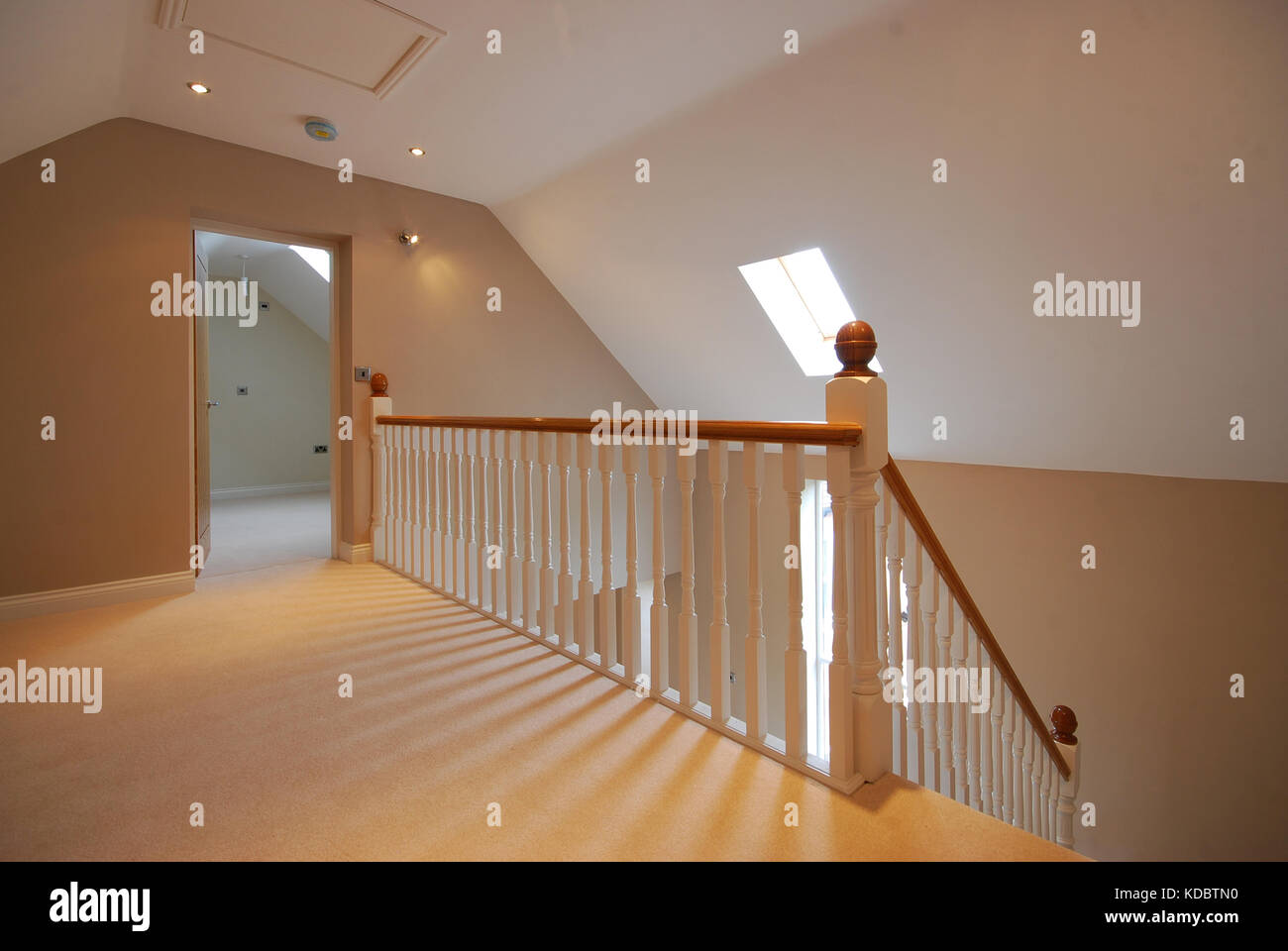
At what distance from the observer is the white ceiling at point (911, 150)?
224 cm

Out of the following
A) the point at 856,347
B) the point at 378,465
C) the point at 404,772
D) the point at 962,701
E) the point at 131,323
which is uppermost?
the point at 131,323

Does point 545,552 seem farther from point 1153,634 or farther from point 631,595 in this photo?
point 1153,634

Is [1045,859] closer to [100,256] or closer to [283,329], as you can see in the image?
[100,256]

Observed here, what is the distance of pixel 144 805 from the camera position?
145cm

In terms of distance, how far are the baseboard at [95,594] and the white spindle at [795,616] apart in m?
3.18

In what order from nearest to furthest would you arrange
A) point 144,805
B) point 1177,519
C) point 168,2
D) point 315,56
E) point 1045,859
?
point 1045,859, point 144,805, point 168,2, point 315,56, point 1177,519

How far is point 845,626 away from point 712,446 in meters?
0.56

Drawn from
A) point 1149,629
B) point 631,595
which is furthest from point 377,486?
point 1149,629

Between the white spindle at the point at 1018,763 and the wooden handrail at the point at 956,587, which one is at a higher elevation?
the wooden handrail at the point at 956,587

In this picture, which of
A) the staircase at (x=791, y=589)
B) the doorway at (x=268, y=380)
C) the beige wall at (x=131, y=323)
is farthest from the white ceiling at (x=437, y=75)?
the doorway at (x=268, y=380)

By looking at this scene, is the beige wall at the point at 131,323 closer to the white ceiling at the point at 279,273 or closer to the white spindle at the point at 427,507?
the white spindle at the point at 427,507

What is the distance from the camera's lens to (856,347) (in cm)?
148

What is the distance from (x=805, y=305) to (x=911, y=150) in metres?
1.56
